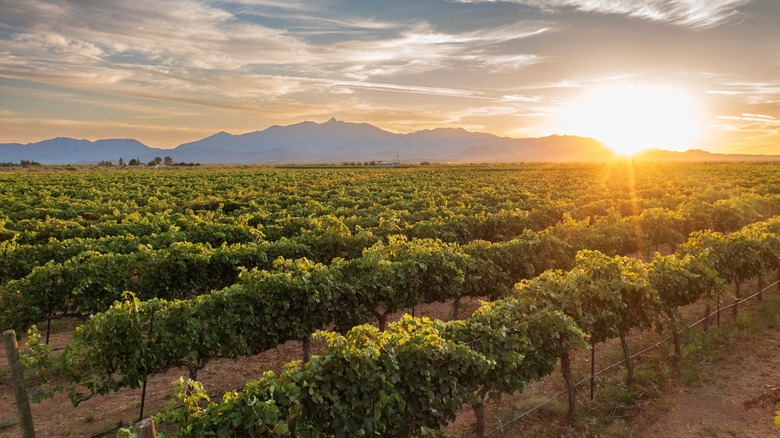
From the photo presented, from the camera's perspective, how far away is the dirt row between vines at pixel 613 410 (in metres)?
8.09

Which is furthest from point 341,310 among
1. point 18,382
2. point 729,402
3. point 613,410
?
point 729,402

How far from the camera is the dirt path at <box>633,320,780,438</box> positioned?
796 cm

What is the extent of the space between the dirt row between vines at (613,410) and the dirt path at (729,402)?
0.7 inches

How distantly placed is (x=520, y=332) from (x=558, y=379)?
4064mm

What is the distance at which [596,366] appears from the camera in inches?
417

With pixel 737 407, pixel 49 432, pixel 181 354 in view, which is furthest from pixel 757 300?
pixel 49 432

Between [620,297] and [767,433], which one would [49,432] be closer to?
[620,297]

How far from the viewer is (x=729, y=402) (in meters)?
8.84

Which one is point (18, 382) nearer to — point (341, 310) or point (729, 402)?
point (341, 310)

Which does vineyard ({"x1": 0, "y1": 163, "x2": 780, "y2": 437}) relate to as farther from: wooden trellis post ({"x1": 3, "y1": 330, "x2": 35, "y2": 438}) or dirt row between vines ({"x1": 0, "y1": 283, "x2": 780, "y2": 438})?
wooden trellis post ({"x1": 3, "y1": 330, "x2": 35, "y2": 438})

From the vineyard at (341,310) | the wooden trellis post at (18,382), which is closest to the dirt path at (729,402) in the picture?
the vineyard at (341,310)

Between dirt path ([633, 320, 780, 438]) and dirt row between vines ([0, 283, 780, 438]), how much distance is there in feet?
0.06

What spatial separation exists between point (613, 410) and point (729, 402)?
108 inches

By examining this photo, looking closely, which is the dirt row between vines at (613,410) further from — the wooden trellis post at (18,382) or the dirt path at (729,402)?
the wooden trellis post at (18,382)
